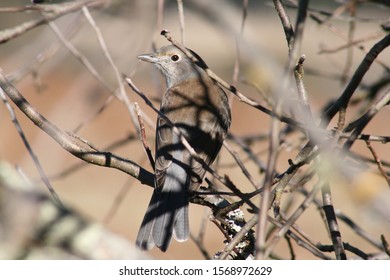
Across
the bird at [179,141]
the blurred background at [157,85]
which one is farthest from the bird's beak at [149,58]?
the blurred background at [157,85]

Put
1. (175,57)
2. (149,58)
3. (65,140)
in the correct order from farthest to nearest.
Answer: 1. (175,57)
2. (149,58)
3. (65,140)

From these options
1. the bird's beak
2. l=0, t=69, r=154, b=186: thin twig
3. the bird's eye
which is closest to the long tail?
l=0, t=69, r=154, b=186: thin twig

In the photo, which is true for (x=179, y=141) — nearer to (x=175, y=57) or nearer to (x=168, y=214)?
(x=168, y=214)

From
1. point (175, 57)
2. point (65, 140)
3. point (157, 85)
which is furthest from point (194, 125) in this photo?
point (65, 140)

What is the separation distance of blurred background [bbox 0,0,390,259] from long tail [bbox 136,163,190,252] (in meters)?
0.23

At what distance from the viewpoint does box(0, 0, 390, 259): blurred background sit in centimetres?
366

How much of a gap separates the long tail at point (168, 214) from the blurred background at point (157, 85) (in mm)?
230

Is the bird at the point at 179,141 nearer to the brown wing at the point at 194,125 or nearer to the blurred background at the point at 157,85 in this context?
the brown wing at the point at 194,125

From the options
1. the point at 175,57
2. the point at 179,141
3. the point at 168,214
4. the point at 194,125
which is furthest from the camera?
the point at 175,57

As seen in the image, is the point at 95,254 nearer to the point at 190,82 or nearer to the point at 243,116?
the point at 190,82

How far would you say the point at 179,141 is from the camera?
5.45 metres

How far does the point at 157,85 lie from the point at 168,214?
1.11 m

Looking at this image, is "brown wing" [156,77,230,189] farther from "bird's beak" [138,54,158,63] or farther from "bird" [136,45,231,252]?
"bird's beak" [138,54,158,63]
